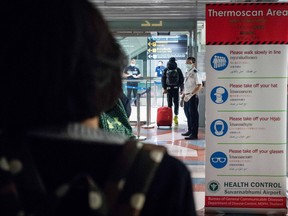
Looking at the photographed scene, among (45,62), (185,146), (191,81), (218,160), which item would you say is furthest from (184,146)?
(45,62)

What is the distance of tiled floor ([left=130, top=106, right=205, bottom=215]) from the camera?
15.1ft

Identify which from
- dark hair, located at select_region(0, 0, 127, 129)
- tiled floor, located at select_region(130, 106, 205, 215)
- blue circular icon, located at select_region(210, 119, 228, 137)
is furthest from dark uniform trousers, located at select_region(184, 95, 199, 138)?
Result: dark hair, located at select_region(0, 0, 127, 129)

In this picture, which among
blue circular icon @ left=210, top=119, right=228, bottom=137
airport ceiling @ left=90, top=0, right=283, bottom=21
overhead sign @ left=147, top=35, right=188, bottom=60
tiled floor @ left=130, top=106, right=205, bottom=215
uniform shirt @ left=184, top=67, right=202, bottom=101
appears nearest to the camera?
blue circular icon @ left=210, top=119, right=228, bottom=137

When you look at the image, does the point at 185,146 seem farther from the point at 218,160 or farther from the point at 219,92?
the point at 219,92

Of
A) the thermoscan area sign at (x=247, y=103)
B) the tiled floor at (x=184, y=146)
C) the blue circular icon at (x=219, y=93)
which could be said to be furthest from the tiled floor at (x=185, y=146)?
the blue circular icon at (x=219, y=93)

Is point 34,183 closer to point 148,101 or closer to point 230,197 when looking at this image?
point 230,197

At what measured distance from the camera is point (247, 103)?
3.66 metres

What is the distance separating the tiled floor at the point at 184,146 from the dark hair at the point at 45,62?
10.3 ft

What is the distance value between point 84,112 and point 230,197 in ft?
10.9

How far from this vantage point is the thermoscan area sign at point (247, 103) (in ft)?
11.7

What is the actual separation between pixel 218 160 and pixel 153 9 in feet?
23.2

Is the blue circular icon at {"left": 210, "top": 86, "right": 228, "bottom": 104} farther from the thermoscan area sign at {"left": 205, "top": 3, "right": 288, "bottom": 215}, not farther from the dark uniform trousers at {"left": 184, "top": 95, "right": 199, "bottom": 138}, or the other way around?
the dark uniform trousers at {"left": 184, "top": 95, "right": 199, "bottom": 138}

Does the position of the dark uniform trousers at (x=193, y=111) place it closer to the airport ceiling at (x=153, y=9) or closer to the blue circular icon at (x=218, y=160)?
the airport ceiling at (x=153, y=9)

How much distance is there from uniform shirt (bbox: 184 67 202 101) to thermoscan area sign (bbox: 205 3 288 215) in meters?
3.83
